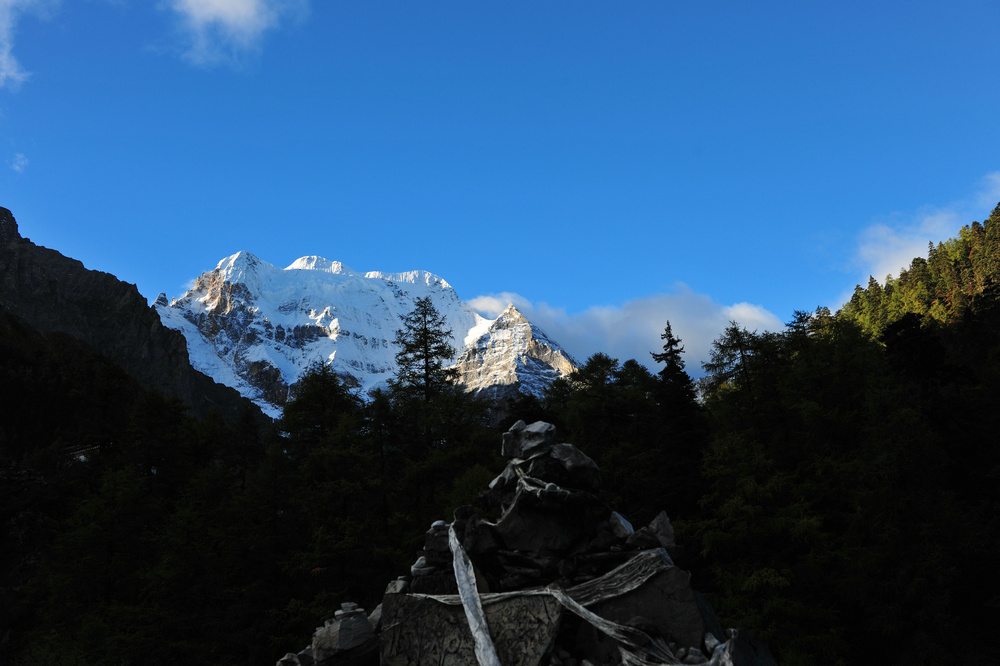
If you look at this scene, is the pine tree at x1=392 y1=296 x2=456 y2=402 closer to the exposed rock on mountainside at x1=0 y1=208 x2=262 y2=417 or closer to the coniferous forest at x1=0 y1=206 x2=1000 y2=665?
the coniferous forest at x1=0 y1=206 x2=1000 y2=665

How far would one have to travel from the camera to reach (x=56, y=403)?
41.8 meters

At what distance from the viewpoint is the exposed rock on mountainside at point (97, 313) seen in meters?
109

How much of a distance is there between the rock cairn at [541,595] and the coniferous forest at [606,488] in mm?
11103

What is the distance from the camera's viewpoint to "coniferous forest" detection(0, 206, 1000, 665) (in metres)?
17.3

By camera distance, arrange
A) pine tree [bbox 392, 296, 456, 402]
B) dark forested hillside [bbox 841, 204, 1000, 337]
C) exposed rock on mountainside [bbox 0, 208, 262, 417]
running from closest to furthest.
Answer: pine tree [bbox 392, 296, 456, 402] < dark forested hillside [bbox 841, 204, 1000, 337] < exposed rock on mountainside [bbox 0, 208, 262, 417]

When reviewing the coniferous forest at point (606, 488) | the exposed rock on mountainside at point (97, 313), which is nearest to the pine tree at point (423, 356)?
the coniferous forest at point (606, 488)

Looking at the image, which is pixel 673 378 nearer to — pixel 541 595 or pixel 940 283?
pixel 541 595

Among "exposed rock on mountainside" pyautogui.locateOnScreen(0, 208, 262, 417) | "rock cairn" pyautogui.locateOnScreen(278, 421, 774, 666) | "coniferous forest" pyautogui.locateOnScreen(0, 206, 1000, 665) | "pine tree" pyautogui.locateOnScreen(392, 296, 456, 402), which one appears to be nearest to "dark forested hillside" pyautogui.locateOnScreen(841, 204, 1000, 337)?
"coniferous forest" pyautogui.locateOnScreen(0, 206, 1000, 665)

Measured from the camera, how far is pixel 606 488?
2075 cm

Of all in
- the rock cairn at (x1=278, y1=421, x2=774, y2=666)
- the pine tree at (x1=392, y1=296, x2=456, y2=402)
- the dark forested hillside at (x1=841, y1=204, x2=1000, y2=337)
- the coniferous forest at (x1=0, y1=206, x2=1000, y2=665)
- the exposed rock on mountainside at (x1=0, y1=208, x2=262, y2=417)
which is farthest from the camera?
the exposed rock on mountainside at (x1=0, y1=208, x2=262, y2=417)

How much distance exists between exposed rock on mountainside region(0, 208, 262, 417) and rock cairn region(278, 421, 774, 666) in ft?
358

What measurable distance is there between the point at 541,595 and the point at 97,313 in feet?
483

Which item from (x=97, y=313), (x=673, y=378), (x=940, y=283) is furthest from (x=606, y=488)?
(x=97, y=313)

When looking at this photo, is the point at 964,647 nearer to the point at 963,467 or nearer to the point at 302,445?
the point at 963,467
